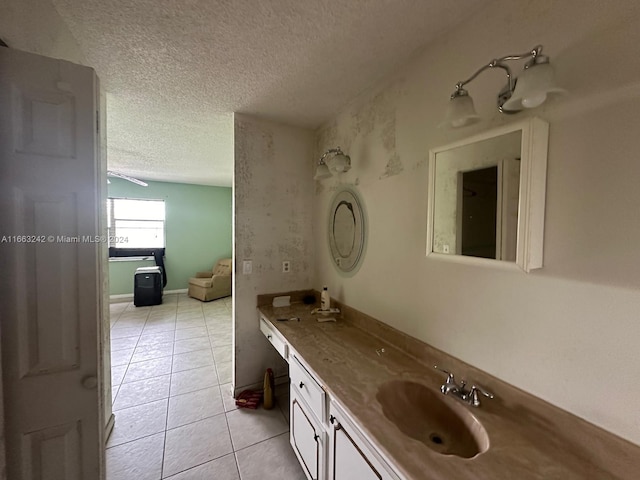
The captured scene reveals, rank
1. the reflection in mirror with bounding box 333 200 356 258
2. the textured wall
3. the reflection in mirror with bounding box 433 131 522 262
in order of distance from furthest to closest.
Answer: the textured wall, the reflection in mirror with bounding box 333 200 356 258, the reflection in mirror with bounding box 433 131 522 262

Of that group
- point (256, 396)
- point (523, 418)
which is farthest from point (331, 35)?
point (256, 396)

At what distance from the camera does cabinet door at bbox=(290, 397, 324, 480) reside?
4.12ft

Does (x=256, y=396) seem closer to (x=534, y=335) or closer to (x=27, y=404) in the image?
(x=27, y=404)

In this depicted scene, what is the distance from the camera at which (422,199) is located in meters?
1.38

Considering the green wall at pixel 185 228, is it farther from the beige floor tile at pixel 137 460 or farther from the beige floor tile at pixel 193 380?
the beige floor tile at pixel 137 460

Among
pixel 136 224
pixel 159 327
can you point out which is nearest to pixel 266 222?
pixel 159 327

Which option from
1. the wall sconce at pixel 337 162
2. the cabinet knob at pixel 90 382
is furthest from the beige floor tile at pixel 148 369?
the wall sconce at pixel 337 162

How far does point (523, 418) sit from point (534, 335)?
318mm

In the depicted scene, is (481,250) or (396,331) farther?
(396,331)

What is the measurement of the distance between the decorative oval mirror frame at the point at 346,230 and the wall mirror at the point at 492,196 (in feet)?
2.23

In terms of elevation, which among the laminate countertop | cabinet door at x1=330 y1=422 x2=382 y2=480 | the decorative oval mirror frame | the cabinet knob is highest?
the decorative oval mirror frame

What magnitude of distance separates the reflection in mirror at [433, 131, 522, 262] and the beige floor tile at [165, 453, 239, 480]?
1.81m

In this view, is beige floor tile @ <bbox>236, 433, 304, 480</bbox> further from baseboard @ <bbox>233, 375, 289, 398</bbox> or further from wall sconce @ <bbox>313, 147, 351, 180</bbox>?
wall sconce @ <bbox>313, 147, 351, 180</bbox>

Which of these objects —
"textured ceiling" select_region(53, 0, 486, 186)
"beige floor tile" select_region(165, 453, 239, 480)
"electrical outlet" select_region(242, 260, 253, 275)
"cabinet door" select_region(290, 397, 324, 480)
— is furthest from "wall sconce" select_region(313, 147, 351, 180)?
"beige floor tile" select_region(165, 453, 239, 480)
